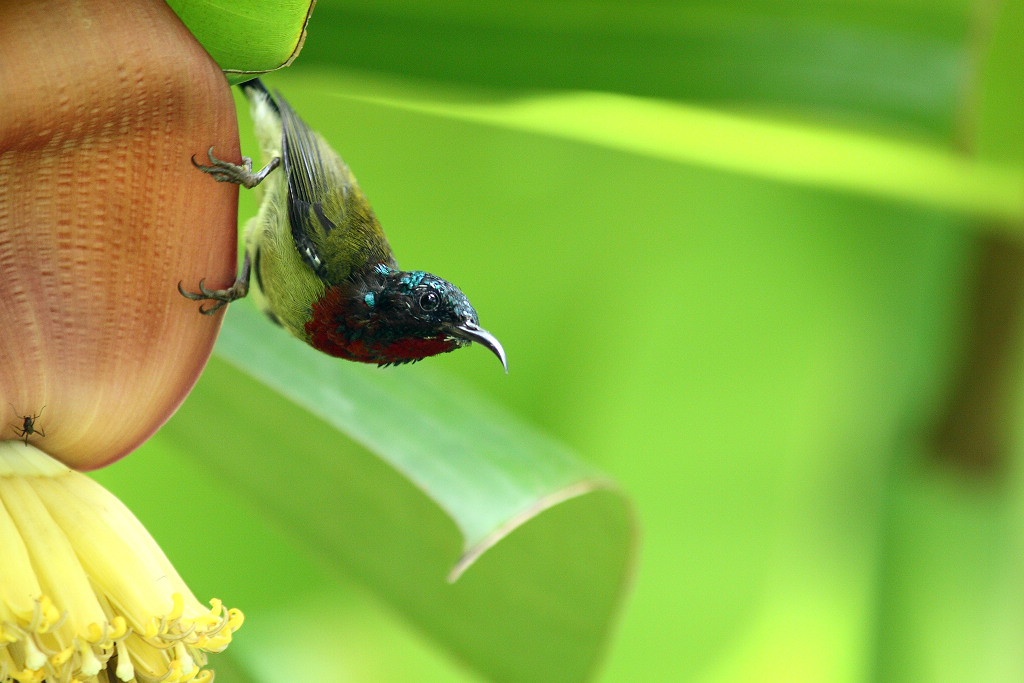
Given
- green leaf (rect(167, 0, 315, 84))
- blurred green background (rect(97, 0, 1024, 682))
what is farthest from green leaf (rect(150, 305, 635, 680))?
green leaf (rect(167, 0, 315, 84))

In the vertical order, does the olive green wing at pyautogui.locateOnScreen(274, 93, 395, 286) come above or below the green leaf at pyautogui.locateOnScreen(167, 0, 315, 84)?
below

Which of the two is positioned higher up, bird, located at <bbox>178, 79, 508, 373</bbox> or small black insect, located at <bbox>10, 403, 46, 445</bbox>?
bird, located at <bbox>178, 79, 508, 373</bbox>

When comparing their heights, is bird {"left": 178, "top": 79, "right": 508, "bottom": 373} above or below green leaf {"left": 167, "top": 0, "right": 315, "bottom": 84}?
below

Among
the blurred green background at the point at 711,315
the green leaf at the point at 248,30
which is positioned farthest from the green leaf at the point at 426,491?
the green leaf at the point at 248,30

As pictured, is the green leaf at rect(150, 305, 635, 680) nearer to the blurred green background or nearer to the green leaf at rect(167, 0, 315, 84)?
the blurred green background

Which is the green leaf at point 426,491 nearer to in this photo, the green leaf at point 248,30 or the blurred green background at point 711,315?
the blurred green background at point 711,315

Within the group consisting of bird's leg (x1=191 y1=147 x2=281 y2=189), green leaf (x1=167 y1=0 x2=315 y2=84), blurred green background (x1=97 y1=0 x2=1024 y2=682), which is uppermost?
green leaf (x1=167 y1=0 x2=315 y2=84)

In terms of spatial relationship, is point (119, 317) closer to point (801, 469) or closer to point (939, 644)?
point (801, 469)

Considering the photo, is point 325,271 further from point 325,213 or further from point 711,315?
point 711,315
